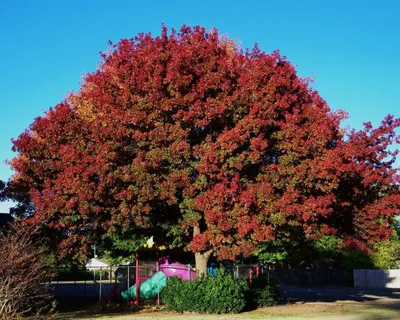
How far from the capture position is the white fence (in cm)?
4628

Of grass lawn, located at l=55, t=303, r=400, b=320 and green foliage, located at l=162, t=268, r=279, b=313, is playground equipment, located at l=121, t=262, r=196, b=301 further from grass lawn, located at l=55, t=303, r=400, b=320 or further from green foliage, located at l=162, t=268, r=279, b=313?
green foliage, located at l=162, t=268, r=279, b=313

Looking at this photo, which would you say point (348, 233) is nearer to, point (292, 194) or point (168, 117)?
point (292, 194)

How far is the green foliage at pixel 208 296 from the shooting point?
70.9 feet

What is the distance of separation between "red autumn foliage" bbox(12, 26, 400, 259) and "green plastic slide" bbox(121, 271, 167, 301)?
615 cm

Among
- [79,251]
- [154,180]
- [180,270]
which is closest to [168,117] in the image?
[154,180]

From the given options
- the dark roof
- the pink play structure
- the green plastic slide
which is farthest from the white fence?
the dark roof

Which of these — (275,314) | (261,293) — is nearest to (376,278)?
(261,293)

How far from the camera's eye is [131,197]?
19297 mm

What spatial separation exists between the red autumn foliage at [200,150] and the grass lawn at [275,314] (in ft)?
9.83

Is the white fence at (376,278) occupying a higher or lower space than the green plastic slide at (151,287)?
lower

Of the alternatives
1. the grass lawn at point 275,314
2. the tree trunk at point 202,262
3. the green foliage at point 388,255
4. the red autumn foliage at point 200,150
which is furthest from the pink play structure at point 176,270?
the green foliage at point 388,255

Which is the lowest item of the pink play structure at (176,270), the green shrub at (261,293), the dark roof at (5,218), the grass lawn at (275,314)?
the grass lawn at (275,314)

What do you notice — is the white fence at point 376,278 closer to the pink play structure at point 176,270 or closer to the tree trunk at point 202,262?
the pink play structure at point 176,270

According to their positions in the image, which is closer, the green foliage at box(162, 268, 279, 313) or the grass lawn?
the grass lawn
